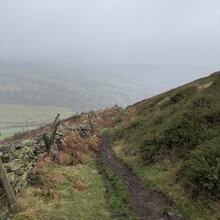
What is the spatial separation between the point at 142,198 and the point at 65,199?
11.9 ft

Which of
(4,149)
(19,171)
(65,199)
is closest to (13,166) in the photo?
(19,171)

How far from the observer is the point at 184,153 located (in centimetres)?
1947

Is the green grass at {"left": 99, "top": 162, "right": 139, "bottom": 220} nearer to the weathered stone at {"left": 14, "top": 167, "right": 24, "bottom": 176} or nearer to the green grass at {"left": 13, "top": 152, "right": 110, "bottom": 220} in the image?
the green grass at {"left": 13, "top": 152, "right": 110, "bottom": 220}

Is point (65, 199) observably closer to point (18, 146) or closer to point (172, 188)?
point (18, 146)

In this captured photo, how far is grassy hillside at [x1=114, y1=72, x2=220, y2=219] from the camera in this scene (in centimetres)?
1478

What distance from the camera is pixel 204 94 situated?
25.9 meters

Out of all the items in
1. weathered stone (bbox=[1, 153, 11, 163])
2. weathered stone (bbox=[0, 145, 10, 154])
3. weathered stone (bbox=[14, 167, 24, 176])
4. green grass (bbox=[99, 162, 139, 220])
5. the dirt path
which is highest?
weathered stone (bbox=[0, 145, 10, 154])

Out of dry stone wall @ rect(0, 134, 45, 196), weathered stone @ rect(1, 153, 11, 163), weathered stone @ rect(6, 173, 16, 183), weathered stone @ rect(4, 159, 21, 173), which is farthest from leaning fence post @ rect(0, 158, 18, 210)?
weathered stone @ rect(1, 153, 11, 163)

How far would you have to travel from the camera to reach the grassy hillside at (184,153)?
14.8 m

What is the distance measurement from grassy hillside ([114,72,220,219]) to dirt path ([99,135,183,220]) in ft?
1.54

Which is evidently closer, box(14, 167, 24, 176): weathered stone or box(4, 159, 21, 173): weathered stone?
box(4, 159, 21, 173): weathered stone

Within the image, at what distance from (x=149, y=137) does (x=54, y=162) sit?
670 cm

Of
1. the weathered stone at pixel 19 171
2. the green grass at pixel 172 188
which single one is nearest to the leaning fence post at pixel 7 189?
the weathered stone at pixel 19 171

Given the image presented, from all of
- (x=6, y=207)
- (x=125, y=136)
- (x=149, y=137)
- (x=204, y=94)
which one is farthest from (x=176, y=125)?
(x=6, y=207)
